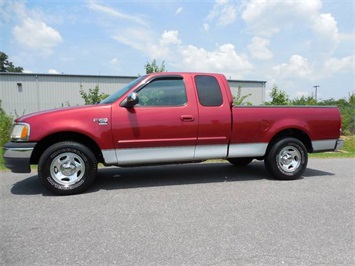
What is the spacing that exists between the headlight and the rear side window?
2.86 m

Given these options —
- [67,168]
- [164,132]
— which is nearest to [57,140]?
[67,168]

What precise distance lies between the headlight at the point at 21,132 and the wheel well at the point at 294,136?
4274mm

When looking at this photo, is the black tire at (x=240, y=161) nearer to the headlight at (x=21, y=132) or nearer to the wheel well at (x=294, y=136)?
the wheel well at (x=294, y=136)

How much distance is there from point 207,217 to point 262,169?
343 cm

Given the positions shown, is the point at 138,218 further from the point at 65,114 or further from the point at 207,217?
the point at 65,114

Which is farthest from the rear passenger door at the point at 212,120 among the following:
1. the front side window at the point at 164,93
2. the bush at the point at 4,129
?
the bush at the point at 4,129

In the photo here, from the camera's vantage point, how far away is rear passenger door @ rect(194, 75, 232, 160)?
5.07m

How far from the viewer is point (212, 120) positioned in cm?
509

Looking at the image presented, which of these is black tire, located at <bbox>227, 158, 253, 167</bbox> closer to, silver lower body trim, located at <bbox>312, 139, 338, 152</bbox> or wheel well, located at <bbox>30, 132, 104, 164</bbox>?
silver lower body trim, located at <bbox>312, 139, 338, 152</bbox>

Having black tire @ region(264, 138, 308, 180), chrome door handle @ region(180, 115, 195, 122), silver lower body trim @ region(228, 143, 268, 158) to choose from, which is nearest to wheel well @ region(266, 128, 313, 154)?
black tire @ region(264, 138, 308, 180)

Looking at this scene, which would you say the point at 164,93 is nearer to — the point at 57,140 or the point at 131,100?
the point at 131,100

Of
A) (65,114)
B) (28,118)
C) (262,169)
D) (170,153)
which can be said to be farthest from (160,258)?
(262,169)

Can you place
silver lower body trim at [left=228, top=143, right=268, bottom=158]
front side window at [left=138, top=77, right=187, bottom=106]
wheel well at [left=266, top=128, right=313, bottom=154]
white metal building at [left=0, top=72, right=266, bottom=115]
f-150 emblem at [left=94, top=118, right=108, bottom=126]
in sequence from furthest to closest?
white metal building at [left=0, top=72, right=266, bottom=115] < wheel well at [left=266, top=128, right=313, bottom=154] < silver lower body trim at [left=228, top=143, right=268, bottom=158] < front side window at [left=138, top=77, right=187, bottom=106] < f-150 emblem at [left=94, top=118, right=108, bottom=126]

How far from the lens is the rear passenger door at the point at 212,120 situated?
16.6 ft
